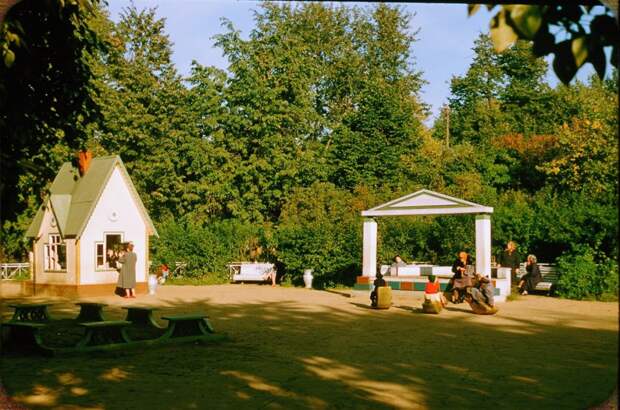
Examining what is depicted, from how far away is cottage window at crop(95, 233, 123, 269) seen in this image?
70.1ft

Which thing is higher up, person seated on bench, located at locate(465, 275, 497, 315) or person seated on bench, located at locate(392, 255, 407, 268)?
person seated on bench, located at locate(392, 255, 407, 268)

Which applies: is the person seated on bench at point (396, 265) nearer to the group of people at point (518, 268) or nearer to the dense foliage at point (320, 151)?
the dense foliage at point (320, 151)

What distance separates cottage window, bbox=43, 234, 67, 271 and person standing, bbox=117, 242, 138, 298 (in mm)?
2961

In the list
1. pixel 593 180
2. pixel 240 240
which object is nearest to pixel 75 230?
pixel 240 240

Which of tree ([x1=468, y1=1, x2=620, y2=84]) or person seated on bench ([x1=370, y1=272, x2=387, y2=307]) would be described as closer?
tree ([x1=468, y1=1, x2=620, y2=84])

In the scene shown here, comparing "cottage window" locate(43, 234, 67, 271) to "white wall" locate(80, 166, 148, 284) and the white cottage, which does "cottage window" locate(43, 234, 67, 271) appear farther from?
"white wall" locate(80, 166, 148, 284)

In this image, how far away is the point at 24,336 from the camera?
9719 mm

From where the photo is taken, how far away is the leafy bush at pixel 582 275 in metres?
13.0

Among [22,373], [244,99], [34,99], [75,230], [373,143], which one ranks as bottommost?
[22,373]

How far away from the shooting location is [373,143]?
86.1 ft

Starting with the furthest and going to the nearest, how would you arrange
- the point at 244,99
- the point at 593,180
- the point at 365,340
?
the point at 244,99, the point at 593,180, the point at 365,340

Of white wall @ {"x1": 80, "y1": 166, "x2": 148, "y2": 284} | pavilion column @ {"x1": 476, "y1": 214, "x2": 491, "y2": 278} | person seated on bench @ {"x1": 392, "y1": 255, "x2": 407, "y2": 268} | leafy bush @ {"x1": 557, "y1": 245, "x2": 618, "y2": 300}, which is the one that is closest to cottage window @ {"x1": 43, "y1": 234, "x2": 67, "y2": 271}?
white wall @ {"x1": 80, "y1": 166, "x2": 148, "y2": 284}

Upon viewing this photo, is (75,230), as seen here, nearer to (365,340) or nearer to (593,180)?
(365,340)

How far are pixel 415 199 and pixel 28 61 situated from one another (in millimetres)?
13437
